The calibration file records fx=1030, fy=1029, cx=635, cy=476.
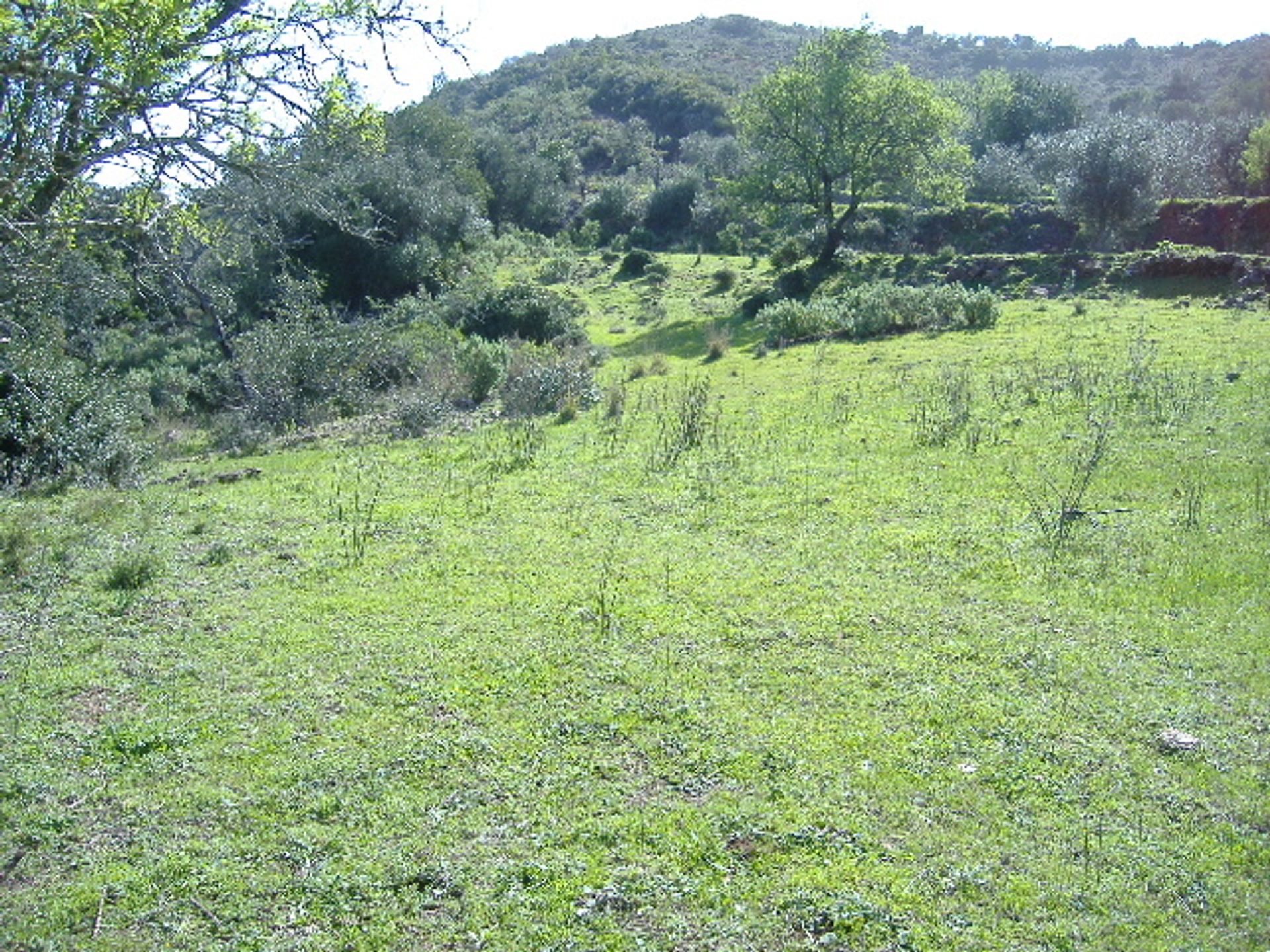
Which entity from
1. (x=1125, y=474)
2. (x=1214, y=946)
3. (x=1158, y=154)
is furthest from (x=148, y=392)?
(x=1158, y=154)

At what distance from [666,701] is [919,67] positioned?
114 metres

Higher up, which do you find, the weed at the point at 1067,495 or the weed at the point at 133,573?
the weed at the point at 133,573

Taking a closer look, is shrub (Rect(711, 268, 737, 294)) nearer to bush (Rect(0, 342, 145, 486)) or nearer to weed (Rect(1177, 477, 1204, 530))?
bush (Rect(0, 342, 145, 486))

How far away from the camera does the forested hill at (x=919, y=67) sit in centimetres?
7225

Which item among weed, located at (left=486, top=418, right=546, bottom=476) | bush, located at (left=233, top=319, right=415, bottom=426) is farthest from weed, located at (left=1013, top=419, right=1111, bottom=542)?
bush, located at (left=233, top=319, right=415, bottom=426)

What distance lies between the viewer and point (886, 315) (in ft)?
75.3

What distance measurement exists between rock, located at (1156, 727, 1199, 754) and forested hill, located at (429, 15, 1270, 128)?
58.5 m

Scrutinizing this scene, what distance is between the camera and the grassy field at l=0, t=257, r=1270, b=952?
4426mm

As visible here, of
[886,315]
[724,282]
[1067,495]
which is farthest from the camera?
[724,282]

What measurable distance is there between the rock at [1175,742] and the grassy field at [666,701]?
0.14 ft

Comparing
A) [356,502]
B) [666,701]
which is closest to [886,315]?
[356,502]

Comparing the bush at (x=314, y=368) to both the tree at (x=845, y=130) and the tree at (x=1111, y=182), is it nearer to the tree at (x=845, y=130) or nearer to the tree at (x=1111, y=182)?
the tree at (x=845, y=130)

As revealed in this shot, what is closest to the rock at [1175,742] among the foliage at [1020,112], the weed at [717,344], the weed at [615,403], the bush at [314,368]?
the weed at [615,403]

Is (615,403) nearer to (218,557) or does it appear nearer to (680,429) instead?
(680,429)
